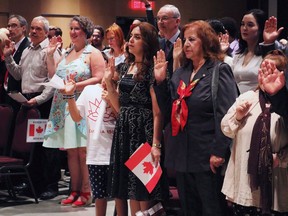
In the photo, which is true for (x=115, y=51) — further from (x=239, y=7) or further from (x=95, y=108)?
(x=239, y=7)

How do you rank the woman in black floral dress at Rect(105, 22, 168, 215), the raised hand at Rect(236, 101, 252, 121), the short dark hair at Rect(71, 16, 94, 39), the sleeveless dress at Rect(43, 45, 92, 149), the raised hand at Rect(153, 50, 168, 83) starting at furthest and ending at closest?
the short dark hair at Rect(71, 16, 94, 39)
the sleeveless dress at Rect(43, 45, 92, 149)
the woman in black floral dress at Rect(105, 22, 168, 215)
the raised hand at Rect(153, 50, 168, 83)
the raised hand at Rect(236, 101, 252, 121)

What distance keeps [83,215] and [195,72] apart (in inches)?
89.7

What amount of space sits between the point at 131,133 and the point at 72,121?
187 cm

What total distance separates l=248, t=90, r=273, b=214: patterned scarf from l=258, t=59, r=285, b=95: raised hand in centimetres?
33

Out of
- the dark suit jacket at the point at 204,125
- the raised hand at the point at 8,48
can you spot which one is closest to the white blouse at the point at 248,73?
the dark suit jacket at the point at 204,125

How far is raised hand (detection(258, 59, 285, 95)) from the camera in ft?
10.9

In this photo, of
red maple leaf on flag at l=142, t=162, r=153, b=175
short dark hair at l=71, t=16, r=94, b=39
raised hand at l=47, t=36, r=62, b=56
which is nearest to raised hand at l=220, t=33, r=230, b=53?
red maple leaf on flag at l=142, t=162, r=153, b=175

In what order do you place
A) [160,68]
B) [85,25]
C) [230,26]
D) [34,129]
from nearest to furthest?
[160,68], [230,26], [85,25], [34,129]

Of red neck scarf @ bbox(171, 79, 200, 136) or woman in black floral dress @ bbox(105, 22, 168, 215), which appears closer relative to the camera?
red neck scarf @ bbox(171, 79, 200, 136)

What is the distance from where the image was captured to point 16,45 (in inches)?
290

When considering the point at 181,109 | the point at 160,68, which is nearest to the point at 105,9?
the point at 160,68

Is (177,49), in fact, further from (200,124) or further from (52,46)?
(52,46)

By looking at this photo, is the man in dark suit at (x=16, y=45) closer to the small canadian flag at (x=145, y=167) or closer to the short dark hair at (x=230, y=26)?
the short dark hair at (x=230, y=26)

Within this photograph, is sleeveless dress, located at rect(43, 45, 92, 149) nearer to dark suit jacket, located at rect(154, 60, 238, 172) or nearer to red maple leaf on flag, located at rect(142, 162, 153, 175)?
red maple leaf on flag, located at rect(142, 162, 153, 175)
